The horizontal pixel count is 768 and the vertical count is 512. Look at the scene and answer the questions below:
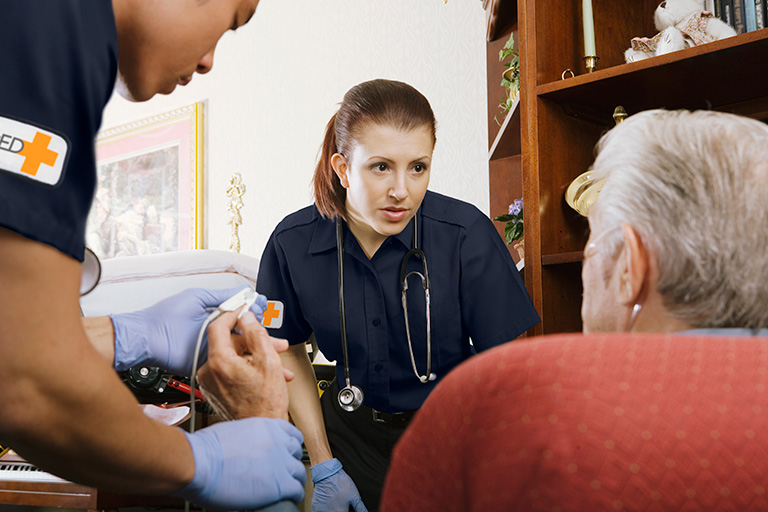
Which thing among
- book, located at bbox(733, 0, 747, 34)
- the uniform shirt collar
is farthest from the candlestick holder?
the uniform shirt collar

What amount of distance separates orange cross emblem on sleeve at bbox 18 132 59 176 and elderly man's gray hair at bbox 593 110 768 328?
0.63 m

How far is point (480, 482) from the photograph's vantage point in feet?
1.65

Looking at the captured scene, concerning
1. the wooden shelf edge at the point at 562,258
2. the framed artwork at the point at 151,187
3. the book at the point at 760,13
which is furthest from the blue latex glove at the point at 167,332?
the framed artwork at the point at 151,187

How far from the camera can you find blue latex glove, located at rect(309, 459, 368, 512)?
1.53 meters

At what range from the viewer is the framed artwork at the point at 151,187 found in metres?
3.95

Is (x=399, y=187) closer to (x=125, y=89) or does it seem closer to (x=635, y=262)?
(x=125, y=89)

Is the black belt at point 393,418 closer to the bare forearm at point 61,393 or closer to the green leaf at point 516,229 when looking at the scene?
the green leaf at point 516,229

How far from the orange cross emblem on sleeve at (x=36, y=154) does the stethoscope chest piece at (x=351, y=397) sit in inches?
40.7

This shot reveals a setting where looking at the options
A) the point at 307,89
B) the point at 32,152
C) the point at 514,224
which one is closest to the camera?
the point at 32,152

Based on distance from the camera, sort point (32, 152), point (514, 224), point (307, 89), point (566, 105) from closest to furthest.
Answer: point (32, 152)
point (566, 105)
point (514, 224)
point (307, 89)

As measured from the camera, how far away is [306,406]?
168cm

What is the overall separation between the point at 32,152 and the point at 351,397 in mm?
1055

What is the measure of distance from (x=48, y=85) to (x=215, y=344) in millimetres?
446

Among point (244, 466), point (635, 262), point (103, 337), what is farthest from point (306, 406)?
point (635, 262)
